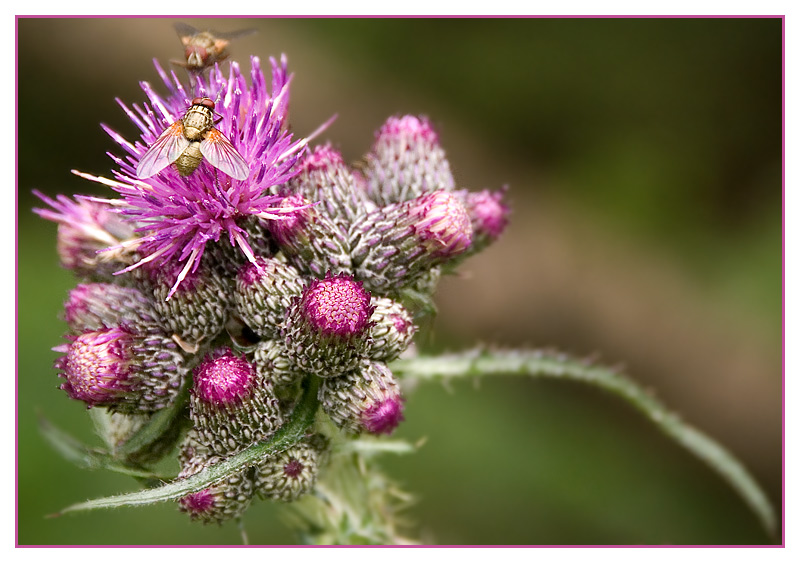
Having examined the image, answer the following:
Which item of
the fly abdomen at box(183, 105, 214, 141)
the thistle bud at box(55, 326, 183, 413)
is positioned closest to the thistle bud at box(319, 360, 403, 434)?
the thistle bud at box(55, 326, 183, 413)

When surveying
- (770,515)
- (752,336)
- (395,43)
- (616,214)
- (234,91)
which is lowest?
(770,515)

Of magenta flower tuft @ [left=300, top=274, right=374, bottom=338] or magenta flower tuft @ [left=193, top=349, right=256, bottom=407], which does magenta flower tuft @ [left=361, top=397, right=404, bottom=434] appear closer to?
magenta flower tuft @ [left=300, top=274, right=374, bottom=338]

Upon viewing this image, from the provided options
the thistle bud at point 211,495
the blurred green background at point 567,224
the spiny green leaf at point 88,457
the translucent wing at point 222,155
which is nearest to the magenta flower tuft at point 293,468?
the thistle bud at point 211,495

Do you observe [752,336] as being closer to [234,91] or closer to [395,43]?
[395,43]

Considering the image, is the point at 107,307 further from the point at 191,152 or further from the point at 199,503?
the point at 199,503

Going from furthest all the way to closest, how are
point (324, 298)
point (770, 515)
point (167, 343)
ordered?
1. point (770, 515)
2. point (167, 343)
3. point (324, 298)

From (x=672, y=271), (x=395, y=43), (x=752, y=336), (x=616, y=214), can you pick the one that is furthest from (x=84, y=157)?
(x=752, y=336)

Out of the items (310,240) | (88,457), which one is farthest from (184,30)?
(88,457)

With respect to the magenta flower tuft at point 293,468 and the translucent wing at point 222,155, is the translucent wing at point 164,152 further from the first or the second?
the magenta flower tuft at point 293,468
